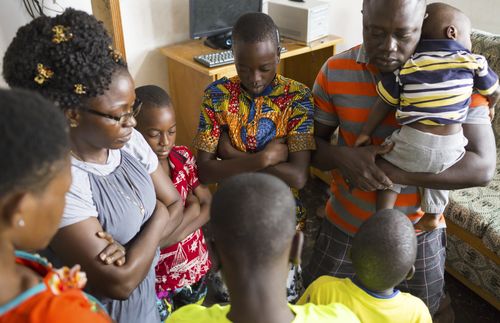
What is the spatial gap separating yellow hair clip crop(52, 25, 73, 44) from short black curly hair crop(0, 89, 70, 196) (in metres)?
0.47

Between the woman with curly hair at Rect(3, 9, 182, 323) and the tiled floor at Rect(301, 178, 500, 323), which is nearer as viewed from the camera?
the woman with curly hair at Rect(3, 9, 182, 323)

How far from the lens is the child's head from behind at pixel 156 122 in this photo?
176 centimetres

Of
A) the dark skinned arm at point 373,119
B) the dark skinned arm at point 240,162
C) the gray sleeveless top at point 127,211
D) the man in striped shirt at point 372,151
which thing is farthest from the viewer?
the dark skinned arm at point 240,162

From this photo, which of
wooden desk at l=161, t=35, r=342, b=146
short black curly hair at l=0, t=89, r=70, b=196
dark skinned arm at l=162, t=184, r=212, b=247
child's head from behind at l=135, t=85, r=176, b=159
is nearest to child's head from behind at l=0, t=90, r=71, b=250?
short black curly hair at l=0, t=89, r=70, b=196

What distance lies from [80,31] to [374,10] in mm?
916

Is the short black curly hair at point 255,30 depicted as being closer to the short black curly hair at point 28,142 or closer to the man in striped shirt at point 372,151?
the man in striped shirt at point 372,151

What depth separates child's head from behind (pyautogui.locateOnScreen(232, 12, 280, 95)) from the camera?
167 cm

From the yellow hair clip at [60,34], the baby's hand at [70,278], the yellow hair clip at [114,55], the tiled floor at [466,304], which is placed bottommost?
the tiled floor at [466,304]

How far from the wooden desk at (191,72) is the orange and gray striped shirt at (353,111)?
1627 mm

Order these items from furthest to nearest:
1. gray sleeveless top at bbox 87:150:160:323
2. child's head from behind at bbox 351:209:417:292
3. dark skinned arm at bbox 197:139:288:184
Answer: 1. dark skinned arm at bbox 197:139:288:184
2. gray sleeveless top at bbox 87:150:160:323
3. child's head from behind at bbox 351:209:417:292

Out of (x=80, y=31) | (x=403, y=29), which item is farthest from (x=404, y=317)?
(x=80, y=31)

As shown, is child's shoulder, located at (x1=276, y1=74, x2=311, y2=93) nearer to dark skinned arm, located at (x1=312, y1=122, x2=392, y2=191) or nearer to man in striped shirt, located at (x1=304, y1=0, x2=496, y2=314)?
man in striped shirt, located at (x1=304, y1=0, x2=496, y2=314)

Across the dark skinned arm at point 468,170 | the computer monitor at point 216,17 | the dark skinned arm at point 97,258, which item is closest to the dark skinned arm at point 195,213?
the dark skinned arm at point 97,258

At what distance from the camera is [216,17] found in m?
3.53
